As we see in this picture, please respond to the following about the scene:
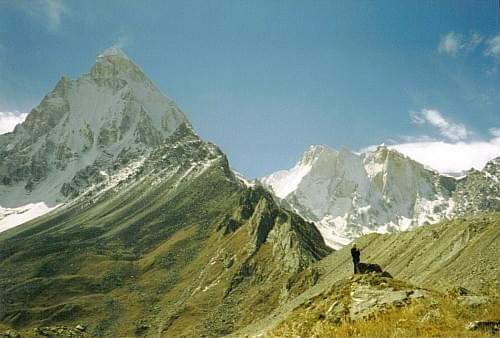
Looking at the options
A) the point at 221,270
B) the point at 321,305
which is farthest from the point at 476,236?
the point at 221,270

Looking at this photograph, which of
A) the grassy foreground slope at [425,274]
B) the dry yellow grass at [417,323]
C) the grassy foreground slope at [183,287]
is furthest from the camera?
the grassy foreground slope at [183,287]

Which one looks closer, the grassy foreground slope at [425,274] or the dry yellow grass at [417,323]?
the dry yellow grass at [417,323]

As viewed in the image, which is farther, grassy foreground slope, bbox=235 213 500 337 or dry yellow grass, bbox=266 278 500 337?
grassy foreground slope, bbox=235 213 500 337

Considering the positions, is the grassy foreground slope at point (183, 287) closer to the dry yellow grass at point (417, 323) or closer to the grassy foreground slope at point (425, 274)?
the grassy foreground slope at point (425, 274)

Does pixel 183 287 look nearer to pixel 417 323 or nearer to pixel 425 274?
pixel 425 274

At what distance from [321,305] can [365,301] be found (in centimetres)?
424

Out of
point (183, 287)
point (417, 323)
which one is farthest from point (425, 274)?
point (183, 287)

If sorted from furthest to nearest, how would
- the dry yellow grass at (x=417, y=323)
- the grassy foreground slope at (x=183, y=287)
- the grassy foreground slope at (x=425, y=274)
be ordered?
1. the grassy foreground slope at (x=183, y=287)
2. the grassy foreground slope at (x=425, y=274)
3. the dry yellow grass at (x=417, y=323)

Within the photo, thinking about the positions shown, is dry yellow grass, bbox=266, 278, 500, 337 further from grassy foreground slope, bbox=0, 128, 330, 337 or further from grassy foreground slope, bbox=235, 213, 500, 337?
grassy foreground slope, bbox=0, 128, 330, 337

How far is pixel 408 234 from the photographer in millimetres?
103188

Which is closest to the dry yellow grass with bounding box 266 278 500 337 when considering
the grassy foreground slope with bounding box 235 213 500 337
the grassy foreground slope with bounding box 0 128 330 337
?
the grassy foreground slope with bounding box 235 213 500 337

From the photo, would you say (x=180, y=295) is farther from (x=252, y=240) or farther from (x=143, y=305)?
(x=252, y=240)

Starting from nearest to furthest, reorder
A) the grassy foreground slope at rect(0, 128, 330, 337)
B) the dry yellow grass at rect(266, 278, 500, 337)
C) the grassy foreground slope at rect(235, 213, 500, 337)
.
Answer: the dry yellow grass at rect(266, 278, 500, 337) < the grassy foreground slope at rect(235, 213, 500, 337) < the grassy foreground slope at rect(0, 128, 330, 337)

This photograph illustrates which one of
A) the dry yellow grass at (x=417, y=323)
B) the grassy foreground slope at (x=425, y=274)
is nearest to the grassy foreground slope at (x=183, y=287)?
the grassy foreground slope at (x=425, y=274)
